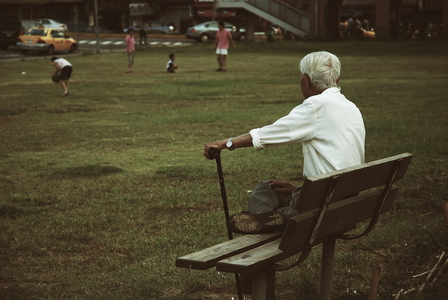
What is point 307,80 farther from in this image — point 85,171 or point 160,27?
point 160,27

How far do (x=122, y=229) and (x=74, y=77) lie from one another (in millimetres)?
18320

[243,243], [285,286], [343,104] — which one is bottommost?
[285,286]

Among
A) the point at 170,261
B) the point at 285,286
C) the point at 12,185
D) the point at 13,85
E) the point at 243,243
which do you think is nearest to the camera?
the point at 243,243

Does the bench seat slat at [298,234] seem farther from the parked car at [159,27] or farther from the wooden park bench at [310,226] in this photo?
the parked car at [159,27]

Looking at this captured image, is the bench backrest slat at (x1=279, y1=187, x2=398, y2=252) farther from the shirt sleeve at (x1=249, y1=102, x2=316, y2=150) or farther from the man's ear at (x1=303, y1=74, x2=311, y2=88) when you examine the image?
the man's ear at (x1=303, y1=74, x2=311, y2=88)

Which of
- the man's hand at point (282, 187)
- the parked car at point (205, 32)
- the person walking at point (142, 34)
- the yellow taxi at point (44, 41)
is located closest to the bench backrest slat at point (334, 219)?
the man's hand at point (282, 187)

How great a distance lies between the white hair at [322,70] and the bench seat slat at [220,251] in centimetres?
87

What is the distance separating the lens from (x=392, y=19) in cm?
4609

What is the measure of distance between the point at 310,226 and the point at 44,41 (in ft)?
120

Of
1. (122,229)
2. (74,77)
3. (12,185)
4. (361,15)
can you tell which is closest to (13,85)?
(74,77)

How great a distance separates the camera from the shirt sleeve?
11.8 feet

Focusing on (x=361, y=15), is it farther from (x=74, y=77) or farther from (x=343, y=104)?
(x=343, y=104)

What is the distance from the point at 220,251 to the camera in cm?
342

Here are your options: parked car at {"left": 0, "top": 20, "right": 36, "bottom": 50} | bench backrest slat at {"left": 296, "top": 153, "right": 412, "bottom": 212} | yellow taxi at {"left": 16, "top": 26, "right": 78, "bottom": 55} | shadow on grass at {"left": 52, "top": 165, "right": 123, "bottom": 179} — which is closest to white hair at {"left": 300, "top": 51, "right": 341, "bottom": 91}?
bench backrest slat at {"left": 296, "top": 153, "right": 412, "bottom": 212}
